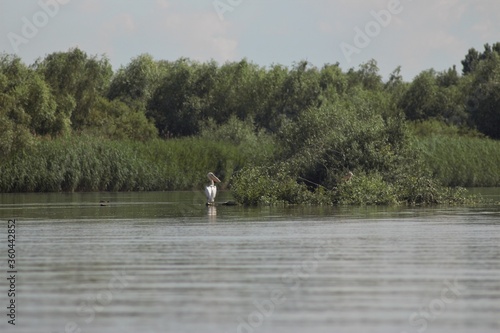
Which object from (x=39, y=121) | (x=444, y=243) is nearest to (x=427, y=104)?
(x=39, y=121)

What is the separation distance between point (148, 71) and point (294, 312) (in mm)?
101534

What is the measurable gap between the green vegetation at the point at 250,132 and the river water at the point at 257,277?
12872mm

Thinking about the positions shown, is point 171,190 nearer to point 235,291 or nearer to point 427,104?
point 427,104

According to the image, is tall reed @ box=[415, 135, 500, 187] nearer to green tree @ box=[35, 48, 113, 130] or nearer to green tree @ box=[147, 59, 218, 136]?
green tree @ box=[35, 48, 113, 130]

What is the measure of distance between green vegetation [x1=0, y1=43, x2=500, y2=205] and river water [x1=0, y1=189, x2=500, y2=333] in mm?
12872

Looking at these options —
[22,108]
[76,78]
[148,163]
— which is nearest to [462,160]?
[148,163]

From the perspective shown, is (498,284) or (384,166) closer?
(498,284)

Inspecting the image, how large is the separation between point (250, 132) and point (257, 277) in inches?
2557

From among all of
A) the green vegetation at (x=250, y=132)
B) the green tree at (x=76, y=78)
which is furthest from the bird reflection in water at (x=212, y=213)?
the green tree at (x=76, y=78)

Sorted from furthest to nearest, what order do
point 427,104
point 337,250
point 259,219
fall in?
point 427,104 → point 259,219 → point 337,250

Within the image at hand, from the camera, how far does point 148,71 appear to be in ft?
370

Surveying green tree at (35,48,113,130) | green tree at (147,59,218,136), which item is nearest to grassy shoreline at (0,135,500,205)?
green tree at (35,48,113,130)

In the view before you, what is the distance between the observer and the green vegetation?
131 feet

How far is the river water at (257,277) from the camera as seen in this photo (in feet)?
37.9
